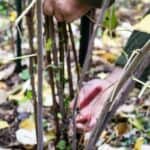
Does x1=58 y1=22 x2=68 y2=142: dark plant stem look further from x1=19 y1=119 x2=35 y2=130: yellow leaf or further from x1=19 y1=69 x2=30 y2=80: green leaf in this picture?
x1=19 y1=69 x2=30 y2=80: green leaf

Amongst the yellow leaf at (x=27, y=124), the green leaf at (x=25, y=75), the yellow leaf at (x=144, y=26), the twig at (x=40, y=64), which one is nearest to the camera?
the yellow leaf at (x=144, y=26)

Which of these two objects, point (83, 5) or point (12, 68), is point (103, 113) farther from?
point (12, 68)

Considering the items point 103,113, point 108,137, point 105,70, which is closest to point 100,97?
point 108,137

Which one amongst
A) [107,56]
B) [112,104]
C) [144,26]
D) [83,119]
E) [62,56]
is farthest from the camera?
[107,56]

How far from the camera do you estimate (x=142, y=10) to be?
11.8 ft

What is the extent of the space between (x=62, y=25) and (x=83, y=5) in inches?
2.9

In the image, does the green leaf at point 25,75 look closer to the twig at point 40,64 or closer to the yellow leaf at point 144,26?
the twig at point 40,64

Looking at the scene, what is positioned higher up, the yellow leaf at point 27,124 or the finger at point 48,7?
the finger at point 48,7

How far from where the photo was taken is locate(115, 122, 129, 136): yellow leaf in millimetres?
1591

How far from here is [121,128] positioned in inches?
63.6

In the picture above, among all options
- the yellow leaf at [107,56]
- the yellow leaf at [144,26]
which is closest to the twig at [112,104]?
the yellow leaf at [144,26]

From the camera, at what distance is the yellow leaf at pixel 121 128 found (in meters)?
1.59

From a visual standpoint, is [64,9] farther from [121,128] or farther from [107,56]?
[107,56]

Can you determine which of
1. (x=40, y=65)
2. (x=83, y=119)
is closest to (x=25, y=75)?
(x=83, y=119)
